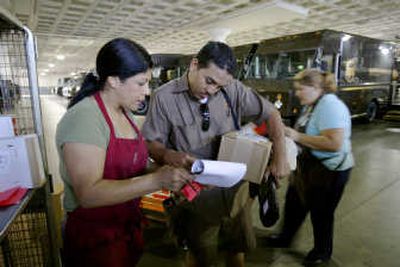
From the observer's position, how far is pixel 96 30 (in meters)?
10.8

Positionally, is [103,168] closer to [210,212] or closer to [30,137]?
[30,137]

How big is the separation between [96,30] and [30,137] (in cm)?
1079

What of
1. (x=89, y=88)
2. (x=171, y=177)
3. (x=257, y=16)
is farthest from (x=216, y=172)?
(x=257, y=16)

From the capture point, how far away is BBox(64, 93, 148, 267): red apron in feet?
3.81

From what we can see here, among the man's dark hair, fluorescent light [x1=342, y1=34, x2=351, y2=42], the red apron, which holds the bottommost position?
the red apron

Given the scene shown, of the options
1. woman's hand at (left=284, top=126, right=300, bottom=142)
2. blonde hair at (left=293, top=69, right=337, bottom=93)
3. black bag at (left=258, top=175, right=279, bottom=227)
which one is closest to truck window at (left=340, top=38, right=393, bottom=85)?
blonde hair at (left=293, top=69, right=337, bottom=93)

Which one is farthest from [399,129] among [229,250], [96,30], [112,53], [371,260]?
[96,30]

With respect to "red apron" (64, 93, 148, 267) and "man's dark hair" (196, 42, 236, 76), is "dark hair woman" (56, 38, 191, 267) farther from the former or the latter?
"man's dark hair" (196, 42, 236, 76)

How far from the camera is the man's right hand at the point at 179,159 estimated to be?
1.24 meters

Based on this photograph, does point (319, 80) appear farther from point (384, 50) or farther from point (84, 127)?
point (384, 50)

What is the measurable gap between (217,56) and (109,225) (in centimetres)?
97

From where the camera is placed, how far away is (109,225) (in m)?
1.24

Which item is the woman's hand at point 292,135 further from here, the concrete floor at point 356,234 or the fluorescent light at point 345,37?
the fluorescent light at point 345,37

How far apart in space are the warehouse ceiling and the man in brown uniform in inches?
225
